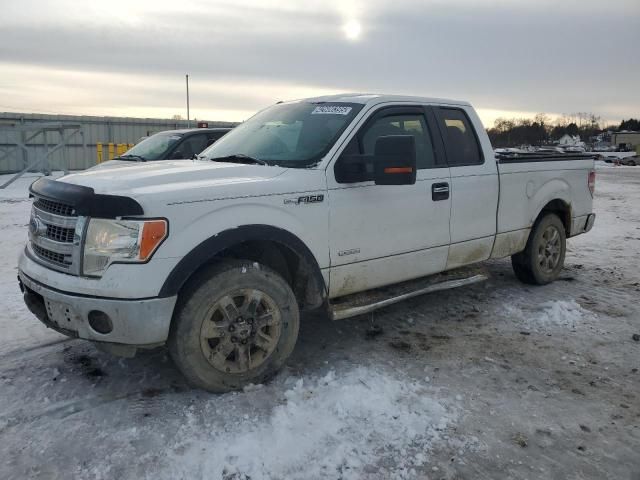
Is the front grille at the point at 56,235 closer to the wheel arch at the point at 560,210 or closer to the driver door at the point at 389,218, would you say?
the driver door at the point at 389,218

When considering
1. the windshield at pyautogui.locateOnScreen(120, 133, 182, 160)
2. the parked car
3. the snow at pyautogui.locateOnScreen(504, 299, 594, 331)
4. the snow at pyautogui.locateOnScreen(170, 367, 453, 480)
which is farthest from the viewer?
the windshield at pyautogui.locateOnScreen(120, 133, 182, 160)

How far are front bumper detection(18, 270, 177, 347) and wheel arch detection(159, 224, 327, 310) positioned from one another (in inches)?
4.7

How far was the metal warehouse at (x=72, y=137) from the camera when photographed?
2225cm

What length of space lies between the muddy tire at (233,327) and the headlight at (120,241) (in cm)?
40

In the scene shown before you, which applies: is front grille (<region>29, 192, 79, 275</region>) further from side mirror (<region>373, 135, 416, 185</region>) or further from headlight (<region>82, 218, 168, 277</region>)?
side mirror (<region>373, 135, 416, 185</region>)

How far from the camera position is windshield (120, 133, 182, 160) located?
31.3ft

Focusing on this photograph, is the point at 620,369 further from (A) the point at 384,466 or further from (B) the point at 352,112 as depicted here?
(B) the point at 352,112

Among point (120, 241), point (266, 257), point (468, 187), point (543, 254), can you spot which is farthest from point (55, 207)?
point (543, 254)

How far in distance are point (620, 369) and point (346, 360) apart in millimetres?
2018

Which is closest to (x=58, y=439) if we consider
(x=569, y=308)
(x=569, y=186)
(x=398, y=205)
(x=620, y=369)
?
(x=398, y=205)

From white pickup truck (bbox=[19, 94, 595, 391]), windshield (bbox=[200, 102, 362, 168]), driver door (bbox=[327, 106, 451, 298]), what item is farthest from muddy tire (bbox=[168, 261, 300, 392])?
windshield (bbox=[200, 102, 362, 168])

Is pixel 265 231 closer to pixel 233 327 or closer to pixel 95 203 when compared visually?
pixel 233 327

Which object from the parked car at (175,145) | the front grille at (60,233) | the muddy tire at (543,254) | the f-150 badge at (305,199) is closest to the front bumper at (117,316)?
the front grille at (60,233)

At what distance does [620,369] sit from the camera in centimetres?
400
